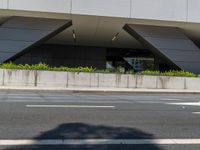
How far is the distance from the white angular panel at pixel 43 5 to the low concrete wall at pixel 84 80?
430 cm

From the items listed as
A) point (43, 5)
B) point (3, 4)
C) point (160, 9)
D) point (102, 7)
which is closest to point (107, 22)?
point (102, 7)

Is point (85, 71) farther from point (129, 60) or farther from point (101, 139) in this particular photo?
point (129, 60)

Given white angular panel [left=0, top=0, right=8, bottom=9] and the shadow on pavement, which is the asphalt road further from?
white angular panel [left=0, top=0, right=8, bottom=9]

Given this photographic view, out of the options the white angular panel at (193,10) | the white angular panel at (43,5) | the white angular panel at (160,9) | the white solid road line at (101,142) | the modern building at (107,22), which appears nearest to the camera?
the white solid road line at (101,142)

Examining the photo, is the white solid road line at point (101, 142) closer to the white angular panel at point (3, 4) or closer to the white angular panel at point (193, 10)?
the white angular panel at point (3, 4)

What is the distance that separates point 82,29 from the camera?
99.0ft

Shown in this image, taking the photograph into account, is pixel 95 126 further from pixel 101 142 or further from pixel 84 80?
pixel 84 80

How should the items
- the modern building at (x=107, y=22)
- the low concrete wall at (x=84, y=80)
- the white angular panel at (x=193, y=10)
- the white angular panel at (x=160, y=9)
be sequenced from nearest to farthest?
the low concrete wall at (x=84, y=80) < the modern building at (x=107, y=22) < the white angular panel at (x=160, y=9) < the white angular panel at (x=193, y=10)

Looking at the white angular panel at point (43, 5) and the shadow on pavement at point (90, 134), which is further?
the white angular panel at point (43, 5)

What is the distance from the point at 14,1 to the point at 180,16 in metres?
11.8

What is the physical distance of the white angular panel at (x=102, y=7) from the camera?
24.4 m

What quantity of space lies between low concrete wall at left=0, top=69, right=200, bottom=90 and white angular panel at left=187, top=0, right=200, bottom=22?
4503 mm

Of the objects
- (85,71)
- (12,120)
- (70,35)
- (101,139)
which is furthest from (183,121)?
(70,35)

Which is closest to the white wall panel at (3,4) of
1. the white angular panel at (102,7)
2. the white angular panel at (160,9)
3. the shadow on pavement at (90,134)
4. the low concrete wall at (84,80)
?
the low concrete wall at (84,80)
